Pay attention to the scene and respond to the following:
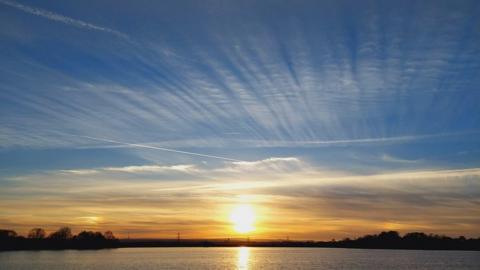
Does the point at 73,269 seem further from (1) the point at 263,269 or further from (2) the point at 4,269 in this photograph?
(1) the point at 263,269

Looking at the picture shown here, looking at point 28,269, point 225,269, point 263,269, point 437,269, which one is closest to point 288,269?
point 263,269

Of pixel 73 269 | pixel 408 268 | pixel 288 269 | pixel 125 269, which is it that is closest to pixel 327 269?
pixel 288 269

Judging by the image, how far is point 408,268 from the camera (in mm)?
157125

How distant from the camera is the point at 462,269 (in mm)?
155375

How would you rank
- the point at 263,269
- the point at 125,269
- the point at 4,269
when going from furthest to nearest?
the point at 263,269
the point at 125,269
the point at 4,269

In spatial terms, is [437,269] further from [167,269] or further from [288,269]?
[167,269]

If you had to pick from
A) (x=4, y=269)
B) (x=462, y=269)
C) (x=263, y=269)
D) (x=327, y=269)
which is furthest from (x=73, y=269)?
(x=462, y=269)

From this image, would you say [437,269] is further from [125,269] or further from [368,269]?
[125,269]

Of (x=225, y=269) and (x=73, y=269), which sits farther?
(x=225, y=269)

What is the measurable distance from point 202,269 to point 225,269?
7.22 meters

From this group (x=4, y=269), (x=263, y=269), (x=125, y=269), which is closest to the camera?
(x=4, y=269)

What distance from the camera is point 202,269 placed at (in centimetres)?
14650

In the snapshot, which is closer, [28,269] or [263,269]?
[28,269]

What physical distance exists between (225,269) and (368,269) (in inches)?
1755
